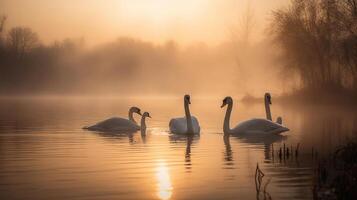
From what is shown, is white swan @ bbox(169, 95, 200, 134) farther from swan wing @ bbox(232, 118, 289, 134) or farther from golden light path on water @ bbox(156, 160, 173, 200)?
golden light path on water @ bbox(156, 160, 173, 200)

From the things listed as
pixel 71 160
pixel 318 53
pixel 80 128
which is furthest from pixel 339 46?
pixel 71 160

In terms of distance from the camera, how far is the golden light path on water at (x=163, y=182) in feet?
33.0

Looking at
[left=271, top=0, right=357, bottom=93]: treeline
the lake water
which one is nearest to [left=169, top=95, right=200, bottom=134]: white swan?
the lake water

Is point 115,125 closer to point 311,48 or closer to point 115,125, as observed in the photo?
point 115,125

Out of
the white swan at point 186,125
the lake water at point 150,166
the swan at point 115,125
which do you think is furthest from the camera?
the swan at point 115,125

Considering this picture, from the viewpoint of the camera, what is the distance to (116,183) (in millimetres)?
11086

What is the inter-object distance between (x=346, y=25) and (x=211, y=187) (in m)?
35.1

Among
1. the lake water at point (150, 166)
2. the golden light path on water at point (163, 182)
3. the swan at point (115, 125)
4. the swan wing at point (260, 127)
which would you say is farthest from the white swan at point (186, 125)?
the golden light path on water at point (163, 182)

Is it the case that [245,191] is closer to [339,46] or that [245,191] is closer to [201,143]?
[201,143]

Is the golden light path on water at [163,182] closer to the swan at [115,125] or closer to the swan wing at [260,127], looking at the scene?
the swan wing at [260,127]

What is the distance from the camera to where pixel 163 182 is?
11.2m

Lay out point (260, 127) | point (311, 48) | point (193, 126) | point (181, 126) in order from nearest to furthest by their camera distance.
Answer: point (260, 127) < point (193, 126) < point (181, 126) < point (311, 48)

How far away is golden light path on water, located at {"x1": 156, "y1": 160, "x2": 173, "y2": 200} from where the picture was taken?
10062 mm

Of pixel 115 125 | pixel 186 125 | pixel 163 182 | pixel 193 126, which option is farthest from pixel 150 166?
pixel 115 125
